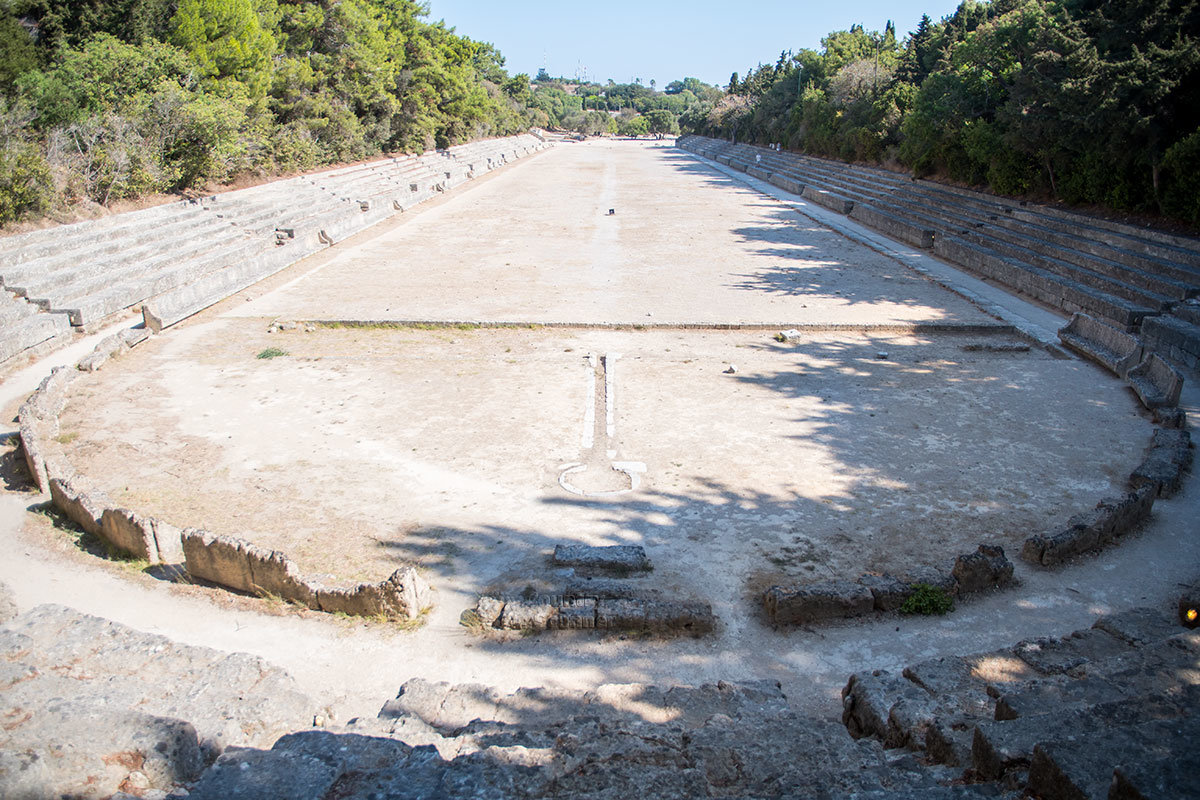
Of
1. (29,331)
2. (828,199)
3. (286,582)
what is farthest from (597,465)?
(828,199)

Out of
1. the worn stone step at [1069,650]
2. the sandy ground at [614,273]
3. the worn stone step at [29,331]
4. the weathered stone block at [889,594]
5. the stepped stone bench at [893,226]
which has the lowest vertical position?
the weathered stone block at [889,594]

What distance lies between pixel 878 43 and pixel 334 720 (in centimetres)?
5562

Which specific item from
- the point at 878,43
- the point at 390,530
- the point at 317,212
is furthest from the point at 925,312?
the point at 878,43

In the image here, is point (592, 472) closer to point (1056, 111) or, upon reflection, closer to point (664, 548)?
point (664, 548)

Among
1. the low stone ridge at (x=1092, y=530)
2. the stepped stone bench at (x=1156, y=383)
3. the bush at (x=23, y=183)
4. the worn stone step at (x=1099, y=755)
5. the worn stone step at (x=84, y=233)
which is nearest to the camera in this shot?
the worn stone step at (x=1099, y=755)

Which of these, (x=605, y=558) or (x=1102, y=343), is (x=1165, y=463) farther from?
(x=605, y=558)

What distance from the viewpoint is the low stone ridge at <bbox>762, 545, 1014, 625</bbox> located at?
5.96 m

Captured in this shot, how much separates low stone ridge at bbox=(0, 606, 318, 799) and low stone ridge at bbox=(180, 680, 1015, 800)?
1.26ft

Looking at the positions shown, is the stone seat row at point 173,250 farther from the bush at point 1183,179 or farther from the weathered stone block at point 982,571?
the bush at point 1183,179

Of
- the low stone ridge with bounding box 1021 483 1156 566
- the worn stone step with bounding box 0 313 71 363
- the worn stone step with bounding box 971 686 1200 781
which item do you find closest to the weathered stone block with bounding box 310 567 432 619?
the worn stone step with bounding box 971 686 1200 781

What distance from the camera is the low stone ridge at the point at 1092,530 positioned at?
264 inches

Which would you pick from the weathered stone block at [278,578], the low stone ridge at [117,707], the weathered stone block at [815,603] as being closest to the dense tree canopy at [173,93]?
the weathered stone block at [278,578]

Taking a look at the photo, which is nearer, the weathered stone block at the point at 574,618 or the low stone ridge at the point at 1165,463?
the weathered stone block at the point at 574,618

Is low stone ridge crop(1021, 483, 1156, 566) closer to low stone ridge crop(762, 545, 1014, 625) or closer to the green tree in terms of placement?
low stone ridge crop(762, 545, 1014, 625)
